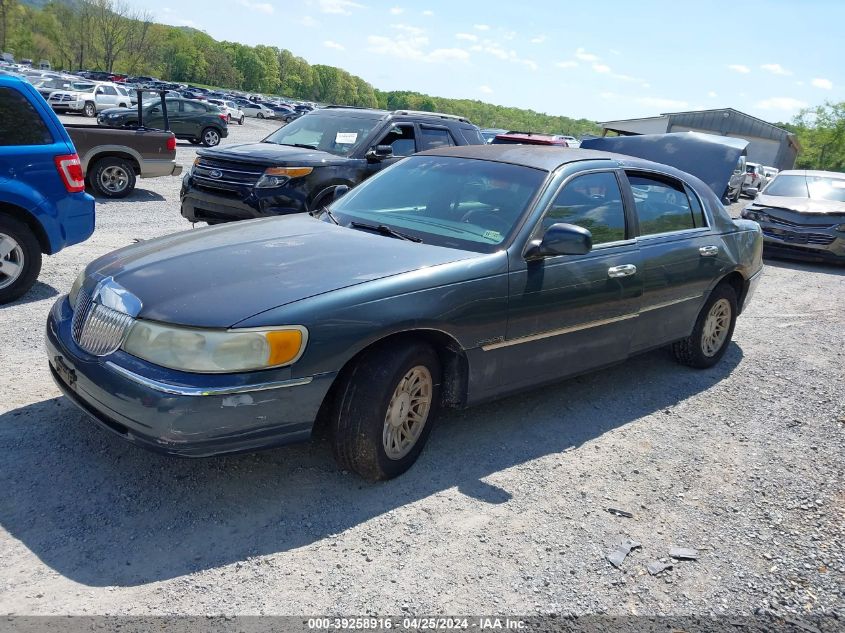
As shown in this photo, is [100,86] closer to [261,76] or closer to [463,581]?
[463,581]

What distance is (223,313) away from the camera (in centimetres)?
312

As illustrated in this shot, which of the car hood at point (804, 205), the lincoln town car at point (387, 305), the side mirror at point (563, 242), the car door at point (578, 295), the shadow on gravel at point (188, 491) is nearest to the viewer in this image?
the shadow on gravel at point (188, 491)

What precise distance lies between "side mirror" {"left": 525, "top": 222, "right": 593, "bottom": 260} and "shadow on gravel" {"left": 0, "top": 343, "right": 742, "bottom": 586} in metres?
1.17

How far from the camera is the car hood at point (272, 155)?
817 cm

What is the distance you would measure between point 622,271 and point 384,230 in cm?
159

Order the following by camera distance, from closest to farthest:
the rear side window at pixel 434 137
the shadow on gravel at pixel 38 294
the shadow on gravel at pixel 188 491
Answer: the shadow on gravel at pixel 188 491 < the shadow on gravel at pixel 38 294 < the rear side window at pixel 434 137

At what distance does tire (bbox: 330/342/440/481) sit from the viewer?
339 cm

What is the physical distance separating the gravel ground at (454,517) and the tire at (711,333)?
766 millimetres

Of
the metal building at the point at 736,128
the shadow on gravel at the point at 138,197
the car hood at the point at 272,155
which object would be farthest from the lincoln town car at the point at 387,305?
the metal building at the point at 736,128

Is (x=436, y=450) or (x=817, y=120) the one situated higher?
(x=817, y=120)

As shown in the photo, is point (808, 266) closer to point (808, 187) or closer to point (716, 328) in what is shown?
point (808, 187)

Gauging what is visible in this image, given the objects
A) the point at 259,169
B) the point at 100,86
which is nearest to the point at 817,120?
the point at 100,86

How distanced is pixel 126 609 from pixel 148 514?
646 millimetres

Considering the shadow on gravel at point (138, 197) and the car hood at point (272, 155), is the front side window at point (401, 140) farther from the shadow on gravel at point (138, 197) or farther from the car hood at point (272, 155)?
the shadow on gravel at point (138, 197)
